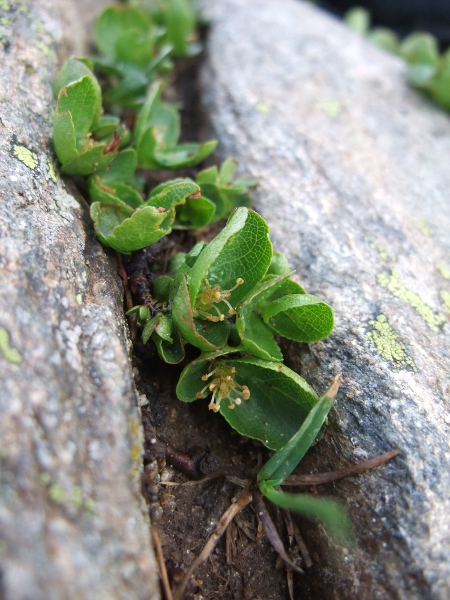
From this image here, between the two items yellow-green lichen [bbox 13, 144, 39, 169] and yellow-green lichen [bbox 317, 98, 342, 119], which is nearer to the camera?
yellow-green lichen [bbox 13, 144, 39, 169]

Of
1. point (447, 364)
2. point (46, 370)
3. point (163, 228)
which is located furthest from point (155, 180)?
point (447, 364)

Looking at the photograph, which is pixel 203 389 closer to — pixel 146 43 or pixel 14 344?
pixel 14 344

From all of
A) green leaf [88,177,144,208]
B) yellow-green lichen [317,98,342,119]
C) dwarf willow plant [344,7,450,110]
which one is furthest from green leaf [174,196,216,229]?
dwarf willow plant [344,7,450,110]

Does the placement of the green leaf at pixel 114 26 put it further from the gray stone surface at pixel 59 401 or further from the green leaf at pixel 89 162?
the green leaf at pixel 89 162

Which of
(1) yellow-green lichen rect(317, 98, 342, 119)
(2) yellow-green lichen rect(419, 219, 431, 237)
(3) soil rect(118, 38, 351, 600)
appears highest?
(1) yellow-green lichen rect(317, 98, 342, 119)

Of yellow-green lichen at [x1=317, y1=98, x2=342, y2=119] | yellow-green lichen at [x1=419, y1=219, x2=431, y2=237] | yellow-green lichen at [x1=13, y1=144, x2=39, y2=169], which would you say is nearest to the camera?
yellow-green lichen at [x1=13, y1=144, x2=39, y2=169]

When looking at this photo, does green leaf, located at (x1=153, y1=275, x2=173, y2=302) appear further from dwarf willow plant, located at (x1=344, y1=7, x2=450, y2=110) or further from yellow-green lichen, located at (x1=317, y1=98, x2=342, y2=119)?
dwarf willow plant, located at (x1=344, y1=7, x2=450, y2=110)

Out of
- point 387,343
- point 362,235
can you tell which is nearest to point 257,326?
point 387,343

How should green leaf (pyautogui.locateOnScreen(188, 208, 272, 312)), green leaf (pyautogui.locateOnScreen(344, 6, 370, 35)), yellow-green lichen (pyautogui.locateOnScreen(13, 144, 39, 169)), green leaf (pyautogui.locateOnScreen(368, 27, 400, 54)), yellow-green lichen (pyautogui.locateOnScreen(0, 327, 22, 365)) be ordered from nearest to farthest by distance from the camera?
yellow-green lichen (pyautogui.locateOnScreen(0, 327, 22, 365)) < green leaf (pyautogui.locateOnScreen(188, 208, 272, 312)) < yellow-green lichen (pyautogui.locateOnScreen(13, 144, 39, 169)) < green leaf (pyautogui.locateOnScreen(368, 27, 400, 54)) < green leaf (pyautogui.locateOnScreen(344, 6, 370, 35))
